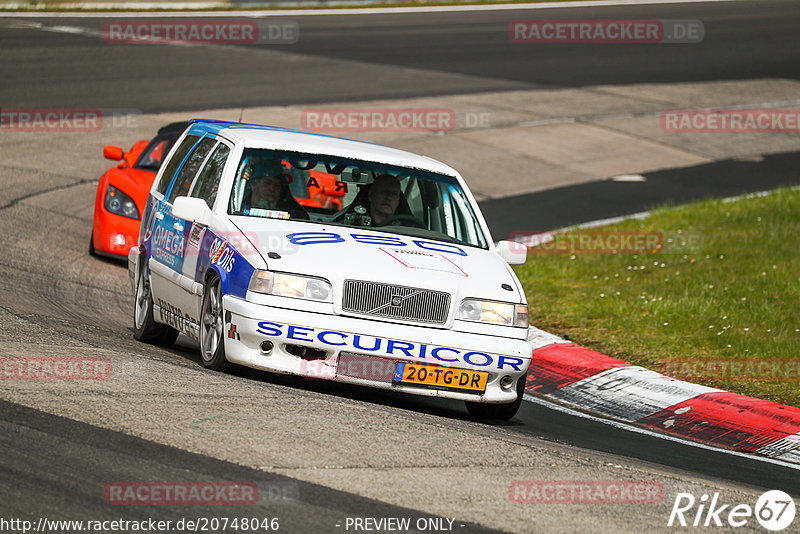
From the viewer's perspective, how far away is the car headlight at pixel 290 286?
7.14 metres

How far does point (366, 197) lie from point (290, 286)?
1435 millimetres

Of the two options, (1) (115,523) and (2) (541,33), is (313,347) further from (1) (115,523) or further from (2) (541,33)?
(2) (541,33)

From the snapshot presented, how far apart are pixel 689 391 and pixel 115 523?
5.22 m

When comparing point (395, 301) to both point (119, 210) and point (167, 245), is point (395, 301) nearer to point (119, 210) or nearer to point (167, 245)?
point (167, 245)

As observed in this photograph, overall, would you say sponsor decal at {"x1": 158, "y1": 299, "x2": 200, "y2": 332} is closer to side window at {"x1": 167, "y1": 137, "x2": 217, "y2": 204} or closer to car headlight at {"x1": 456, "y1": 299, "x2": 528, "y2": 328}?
side window at {"x1": 167, "y1": 137, "x2": 217, "y2": 204}

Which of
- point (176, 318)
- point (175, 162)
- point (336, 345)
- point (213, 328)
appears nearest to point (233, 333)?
point (213, 328)

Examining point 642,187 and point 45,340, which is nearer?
point 45,340

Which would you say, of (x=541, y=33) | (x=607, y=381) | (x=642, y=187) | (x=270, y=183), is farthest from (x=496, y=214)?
(x=541, y=33)

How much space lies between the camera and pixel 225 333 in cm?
730

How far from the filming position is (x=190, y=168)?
883 centimetres

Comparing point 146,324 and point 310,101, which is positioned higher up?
point 310,101

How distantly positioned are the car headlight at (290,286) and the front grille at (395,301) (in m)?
0.14

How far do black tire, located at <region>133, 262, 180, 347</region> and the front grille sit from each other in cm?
216

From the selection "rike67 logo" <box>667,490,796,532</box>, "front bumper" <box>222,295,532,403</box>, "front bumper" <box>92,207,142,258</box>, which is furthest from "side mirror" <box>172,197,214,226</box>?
"front bumper" <box>92,207,142,258</box>
